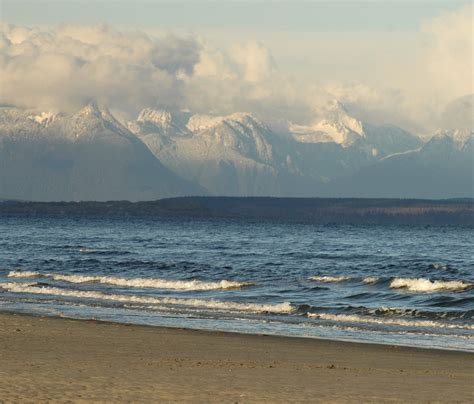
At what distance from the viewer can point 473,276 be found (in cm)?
6406

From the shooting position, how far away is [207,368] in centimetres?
2408

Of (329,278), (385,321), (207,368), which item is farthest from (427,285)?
(207,368)

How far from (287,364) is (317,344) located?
4966 millimetres

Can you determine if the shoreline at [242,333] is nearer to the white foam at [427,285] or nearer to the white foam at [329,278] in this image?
the white foam at [427,285]

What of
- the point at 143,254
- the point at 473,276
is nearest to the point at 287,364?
the point at 473,276

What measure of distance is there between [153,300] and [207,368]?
76.2 feet

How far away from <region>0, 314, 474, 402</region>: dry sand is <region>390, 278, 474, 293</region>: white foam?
23.3 m

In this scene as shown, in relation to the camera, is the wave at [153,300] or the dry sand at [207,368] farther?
the wave at [153,300]

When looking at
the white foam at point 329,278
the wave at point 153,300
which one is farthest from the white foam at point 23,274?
the white foam at point 329,278

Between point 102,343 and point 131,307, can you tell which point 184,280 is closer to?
point 131,307

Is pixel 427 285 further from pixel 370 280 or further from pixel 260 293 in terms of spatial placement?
pixel 260 293

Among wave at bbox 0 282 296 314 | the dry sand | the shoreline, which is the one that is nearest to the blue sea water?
wave at bbox 0 282 296 314

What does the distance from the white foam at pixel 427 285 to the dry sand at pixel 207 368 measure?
918 inches

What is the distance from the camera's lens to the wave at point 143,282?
56.0m
